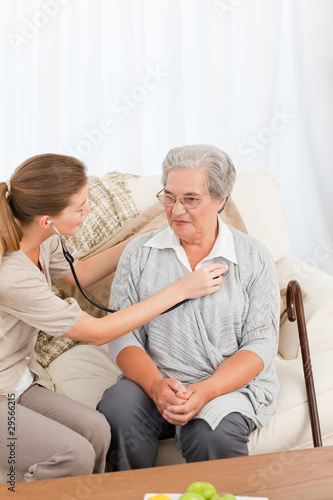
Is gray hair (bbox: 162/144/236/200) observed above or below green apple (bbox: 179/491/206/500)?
above

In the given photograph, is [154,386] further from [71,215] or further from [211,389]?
[71,215]

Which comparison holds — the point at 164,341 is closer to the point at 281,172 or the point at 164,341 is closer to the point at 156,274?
the point at 156,274

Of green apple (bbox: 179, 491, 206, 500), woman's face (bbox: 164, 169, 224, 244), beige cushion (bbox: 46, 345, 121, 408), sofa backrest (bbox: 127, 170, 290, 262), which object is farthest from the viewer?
sofa backrest (bbox: 127, 170, 290, 262)

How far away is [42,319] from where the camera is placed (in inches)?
58.8

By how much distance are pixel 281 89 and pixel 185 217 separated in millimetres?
2084

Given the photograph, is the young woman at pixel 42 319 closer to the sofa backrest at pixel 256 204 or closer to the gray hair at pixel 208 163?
the gray hair at pixel 208 163

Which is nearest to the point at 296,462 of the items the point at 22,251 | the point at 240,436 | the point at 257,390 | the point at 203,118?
the point at 240,436

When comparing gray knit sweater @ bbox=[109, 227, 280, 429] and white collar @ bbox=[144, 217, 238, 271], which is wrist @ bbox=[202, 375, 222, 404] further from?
white collar @ bbox=[144, 217, 238, 271]

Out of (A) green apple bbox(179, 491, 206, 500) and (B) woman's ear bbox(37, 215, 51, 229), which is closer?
(A) green apple bbox(179, 491, 206, 500)

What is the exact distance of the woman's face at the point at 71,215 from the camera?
155cm

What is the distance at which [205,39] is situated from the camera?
10.8 feet

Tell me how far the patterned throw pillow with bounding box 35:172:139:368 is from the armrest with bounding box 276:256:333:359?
0.63 m

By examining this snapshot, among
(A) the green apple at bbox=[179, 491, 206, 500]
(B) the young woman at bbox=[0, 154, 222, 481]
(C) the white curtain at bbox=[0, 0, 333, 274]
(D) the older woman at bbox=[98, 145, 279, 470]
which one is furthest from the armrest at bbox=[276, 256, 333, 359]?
(C) the white curtain at bbox=[0, 0, 333, 274]

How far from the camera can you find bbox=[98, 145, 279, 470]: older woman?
1586 mm
